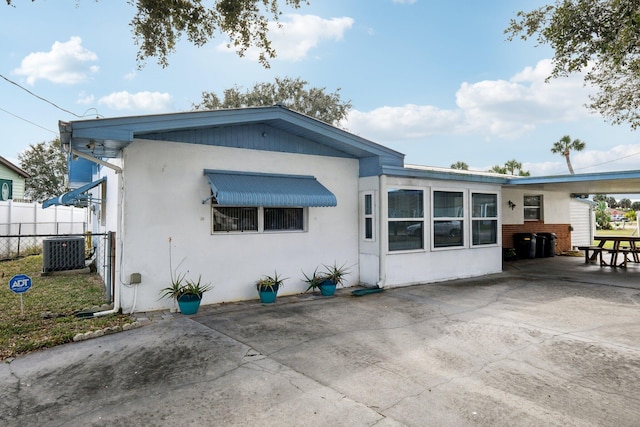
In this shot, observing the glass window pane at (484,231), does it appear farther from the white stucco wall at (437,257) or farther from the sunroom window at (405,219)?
the sunroom window at (405,219)

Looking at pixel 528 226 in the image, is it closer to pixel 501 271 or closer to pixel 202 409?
pixel 501 271

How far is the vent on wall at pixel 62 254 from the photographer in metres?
10.3

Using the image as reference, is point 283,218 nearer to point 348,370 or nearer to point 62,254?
point 348,370

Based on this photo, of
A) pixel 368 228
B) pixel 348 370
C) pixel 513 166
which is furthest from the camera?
pixel 513 166

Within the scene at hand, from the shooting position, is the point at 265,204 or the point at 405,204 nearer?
the point at 265,204

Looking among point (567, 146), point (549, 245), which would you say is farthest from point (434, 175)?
point (567, 146)

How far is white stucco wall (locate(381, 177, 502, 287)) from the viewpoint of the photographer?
28.3 feet

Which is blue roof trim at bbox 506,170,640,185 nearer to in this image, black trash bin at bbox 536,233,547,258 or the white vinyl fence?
black trash bin at bbox 536,233,547,258

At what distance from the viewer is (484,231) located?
10500 mm

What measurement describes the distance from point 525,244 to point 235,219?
12.1m

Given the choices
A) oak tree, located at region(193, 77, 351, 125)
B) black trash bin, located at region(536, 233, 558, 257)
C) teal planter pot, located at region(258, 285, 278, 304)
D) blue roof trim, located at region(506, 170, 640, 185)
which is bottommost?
teal planter pot, located at region(258, 285, 278, 304)

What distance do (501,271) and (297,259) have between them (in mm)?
6701

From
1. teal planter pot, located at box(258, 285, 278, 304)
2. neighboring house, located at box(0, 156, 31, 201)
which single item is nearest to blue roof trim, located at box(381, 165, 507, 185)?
teal planter pot, located at box(258, 285, 278, 304)

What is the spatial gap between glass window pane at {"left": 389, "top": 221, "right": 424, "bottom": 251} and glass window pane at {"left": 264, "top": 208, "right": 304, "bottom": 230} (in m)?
2.17
